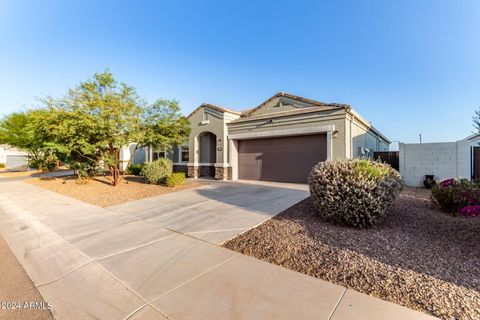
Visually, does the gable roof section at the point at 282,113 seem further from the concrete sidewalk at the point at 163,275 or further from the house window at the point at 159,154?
the house window at the point at 159,154

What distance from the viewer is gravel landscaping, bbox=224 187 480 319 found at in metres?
2.59

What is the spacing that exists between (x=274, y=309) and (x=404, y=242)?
3.10 metres

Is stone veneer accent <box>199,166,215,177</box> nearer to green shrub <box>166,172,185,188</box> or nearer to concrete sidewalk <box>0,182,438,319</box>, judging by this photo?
green shrub <box>166,172,185,188</box>

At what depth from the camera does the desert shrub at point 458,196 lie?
5508mm

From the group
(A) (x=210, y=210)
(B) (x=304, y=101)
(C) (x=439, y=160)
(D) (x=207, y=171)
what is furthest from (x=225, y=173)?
(C) (x=439, y=160)

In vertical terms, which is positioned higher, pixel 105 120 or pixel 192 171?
pixel 105 120

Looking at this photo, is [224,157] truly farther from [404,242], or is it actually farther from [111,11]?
[404,242]

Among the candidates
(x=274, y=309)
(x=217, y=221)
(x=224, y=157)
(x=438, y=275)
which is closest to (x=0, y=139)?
(x=224, y=157)

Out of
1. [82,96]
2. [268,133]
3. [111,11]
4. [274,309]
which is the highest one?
[111,11]

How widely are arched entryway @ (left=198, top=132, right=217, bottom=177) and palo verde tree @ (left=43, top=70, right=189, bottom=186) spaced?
13.0 feet

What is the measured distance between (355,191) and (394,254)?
1.41 m

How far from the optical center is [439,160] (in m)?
9.93

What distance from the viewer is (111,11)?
10008mm

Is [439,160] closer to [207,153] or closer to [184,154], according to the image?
[207,153]
